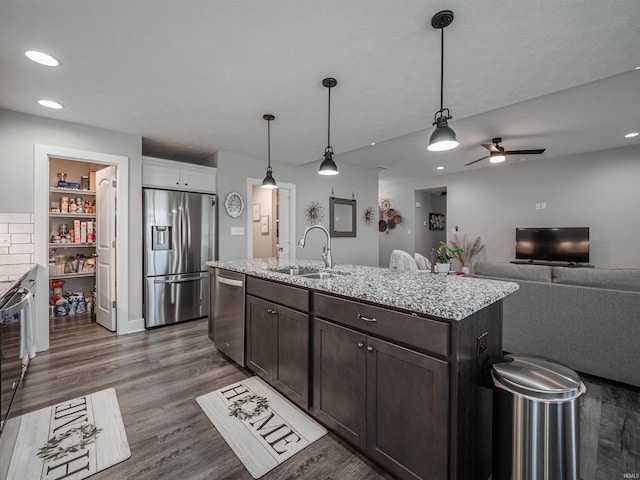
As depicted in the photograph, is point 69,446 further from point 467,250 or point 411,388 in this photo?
point 467,250

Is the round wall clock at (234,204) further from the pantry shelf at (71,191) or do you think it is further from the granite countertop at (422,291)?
the granite countertop at (422,291)

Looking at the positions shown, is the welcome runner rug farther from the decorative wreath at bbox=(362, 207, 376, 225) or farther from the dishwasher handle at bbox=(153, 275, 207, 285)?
the decorative wreath at bbox=(362, 207, 376, 225)

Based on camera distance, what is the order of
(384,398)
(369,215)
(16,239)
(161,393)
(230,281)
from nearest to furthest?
1. (384,398)
2. (161,393)
3. (230,281)
4. (16,239)
5. (369,215)

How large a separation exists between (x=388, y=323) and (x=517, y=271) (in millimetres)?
2075

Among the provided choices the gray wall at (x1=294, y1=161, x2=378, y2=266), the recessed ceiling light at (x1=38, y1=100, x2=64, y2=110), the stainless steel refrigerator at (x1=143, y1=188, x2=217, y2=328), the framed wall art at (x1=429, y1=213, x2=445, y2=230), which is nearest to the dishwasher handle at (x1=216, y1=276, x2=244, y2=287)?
the stainless steel refrigerator at (x1=143, y1=188, x2=217, y2=328)

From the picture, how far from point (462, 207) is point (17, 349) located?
24.8 feet

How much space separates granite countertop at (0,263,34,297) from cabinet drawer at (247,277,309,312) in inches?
57.5

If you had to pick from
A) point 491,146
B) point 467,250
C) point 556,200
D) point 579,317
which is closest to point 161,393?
point 579,317

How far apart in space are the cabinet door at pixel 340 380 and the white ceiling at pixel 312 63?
180 cm

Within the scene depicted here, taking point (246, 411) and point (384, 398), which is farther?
point (246, 411)

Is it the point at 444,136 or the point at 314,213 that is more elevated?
the point at 444,136

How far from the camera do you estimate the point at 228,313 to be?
9.16 feet

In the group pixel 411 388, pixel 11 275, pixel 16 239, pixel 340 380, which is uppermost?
pixel 16 239

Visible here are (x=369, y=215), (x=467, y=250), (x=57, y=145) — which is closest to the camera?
(x=57, y=145)
